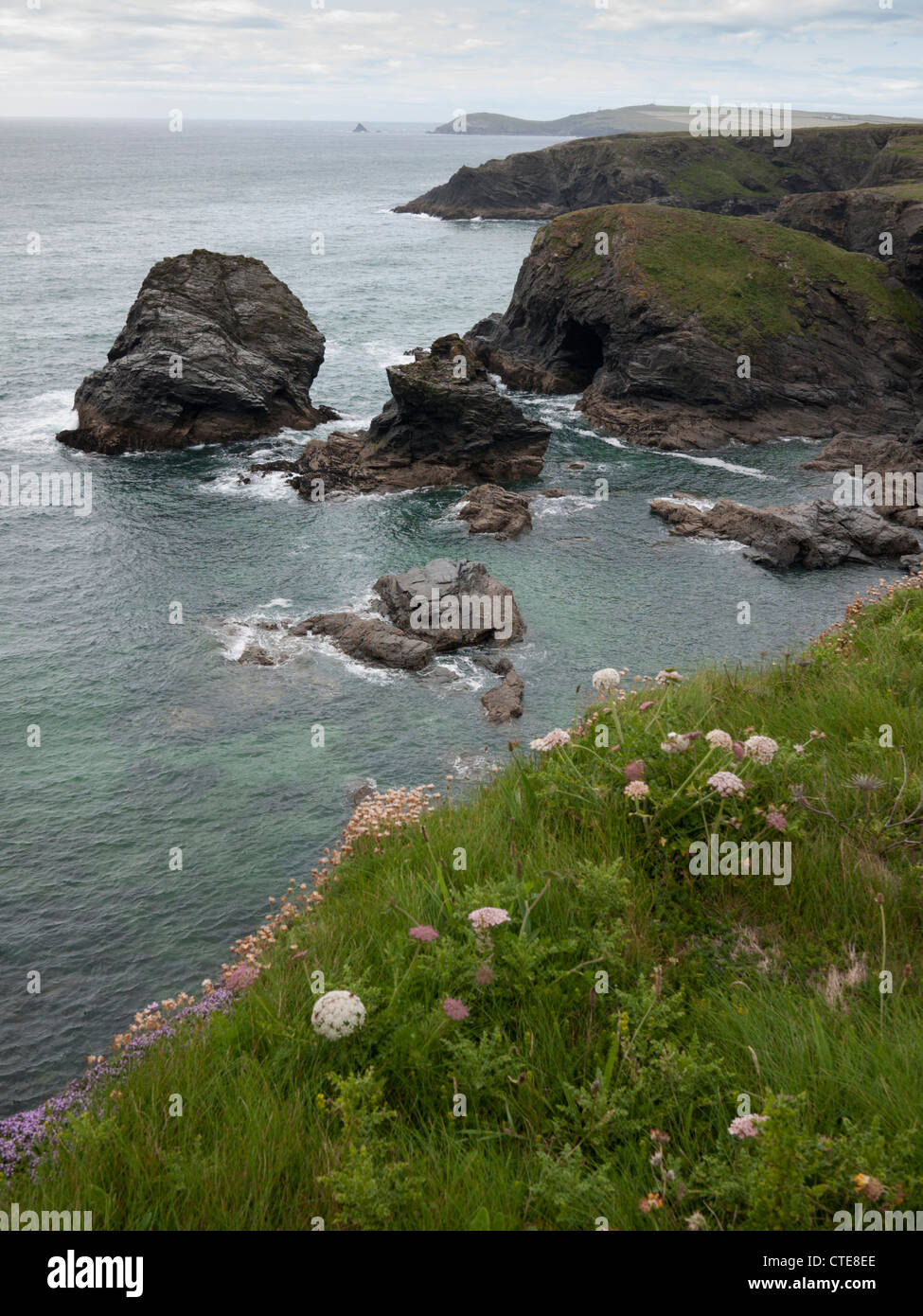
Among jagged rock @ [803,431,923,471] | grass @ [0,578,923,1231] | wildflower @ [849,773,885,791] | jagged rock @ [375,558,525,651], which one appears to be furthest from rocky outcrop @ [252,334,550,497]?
wildflower @ [849,773,885,791]

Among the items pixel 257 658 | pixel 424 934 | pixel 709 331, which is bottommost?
pixel 257 658

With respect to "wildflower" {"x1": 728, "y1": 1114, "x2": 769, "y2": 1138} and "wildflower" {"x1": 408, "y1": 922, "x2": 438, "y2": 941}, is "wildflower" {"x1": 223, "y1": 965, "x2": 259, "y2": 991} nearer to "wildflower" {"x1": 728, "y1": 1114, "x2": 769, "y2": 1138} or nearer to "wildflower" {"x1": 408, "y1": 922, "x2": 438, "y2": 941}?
"wildflower" {"x1": 408, "y1": 922, "x2": 438, "y2": 941}

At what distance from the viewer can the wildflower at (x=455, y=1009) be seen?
573 cm

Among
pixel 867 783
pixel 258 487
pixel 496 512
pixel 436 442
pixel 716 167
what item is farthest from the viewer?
pixel 716 167

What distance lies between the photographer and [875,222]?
74188 mm

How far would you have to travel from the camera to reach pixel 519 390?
2591 inches

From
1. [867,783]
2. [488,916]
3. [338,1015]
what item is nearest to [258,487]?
[867,783]

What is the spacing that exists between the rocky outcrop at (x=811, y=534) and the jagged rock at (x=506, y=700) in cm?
1605

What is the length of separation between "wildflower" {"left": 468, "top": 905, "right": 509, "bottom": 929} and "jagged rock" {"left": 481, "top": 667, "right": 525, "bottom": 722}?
20653mm

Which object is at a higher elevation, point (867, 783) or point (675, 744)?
point (675, 744)

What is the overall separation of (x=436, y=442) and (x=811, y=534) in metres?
19.8

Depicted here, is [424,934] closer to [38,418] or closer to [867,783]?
[867,783]

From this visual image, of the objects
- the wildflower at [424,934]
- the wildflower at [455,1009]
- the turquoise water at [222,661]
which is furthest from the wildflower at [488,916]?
the turquoise water at [222,661]

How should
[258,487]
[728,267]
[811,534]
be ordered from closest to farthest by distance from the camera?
[811,534]
[258,487]
[728,267]
